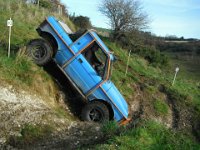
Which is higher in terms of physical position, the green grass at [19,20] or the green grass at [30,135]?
the green grass at [19,20]

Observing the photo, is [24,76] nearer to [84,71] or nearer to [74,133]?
[84,71]

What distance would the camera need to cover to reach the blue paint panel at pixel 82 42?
38.0ft

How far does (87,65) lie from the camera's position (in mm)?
11547

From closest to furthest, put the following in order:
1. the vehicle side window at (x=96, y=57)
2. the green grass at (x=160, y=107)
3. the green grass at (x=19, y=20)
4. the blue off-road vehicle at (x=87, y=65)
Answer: the blue off-road vehicle at (x=87, y=65) < the vehicle side window at (x=96, y=57) < the green grass at (x=19, y=20) < the green grass at (x=160, y=107)

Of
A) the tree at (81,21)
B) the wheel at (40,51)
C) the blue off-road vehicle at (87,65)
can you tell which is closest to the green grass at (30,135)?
the blue off-road vehicle at (87,65)

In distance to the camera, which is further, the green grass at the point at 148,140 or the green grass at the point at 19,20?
the green grass at the point at 19,20

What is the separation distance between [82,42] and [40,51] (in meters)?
1.42

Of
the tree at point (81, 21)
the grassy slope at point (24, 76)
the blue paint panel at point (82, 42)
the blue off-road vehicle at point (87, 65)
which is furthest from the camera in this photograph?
the tree at point (81, 21)

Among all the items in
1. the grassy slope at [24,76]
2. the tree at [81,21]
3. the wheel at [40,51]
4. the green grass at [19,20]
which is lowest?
the grassy slope at [24,76]

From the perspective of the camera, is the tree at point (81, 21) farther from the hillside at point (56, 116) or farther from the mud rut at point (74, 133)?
the mud rut at point (74, 133)

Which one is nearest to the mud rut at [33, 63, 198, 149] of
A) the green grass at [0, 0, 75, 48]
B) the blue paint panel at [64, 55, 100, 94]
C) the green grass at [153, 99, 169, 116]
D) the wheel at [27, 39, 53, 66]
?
the blue paint panel at [64, 55, 100, 94]

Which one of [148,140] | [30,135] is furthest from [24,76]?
[148,140]

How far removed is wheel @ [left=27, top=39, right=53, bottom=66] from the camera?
11.9m

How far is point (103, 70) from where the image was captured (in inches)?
459
